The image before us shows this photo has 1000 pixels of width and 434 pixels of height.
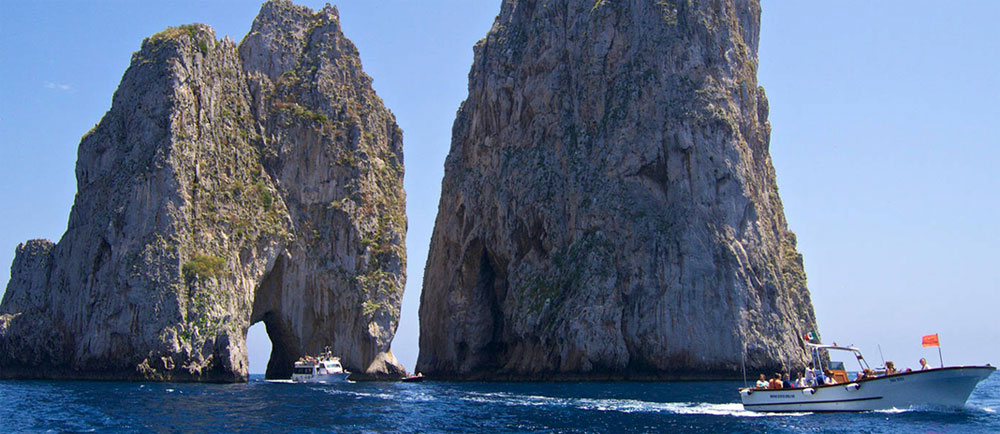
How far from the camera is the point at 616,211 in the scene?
83.1 meters

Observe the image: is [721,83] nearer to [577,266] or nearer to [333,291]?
[577,266]

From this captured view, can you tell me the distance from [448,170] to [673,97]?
102ft

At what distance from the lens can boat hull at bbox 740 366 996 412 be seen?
40.5 metres

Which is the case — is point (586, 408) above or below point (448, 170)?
below

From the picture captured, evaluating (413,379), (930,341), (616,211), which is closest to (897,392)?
(930,341)

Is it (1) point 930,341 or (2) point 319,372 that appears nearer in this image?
(1) point 930,341

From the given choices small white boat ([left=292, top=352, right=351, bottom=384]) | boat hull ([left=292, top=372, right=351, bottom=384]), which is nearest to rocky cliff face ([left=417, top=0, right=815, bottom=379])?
small white boat ([left=292, top=352, right=351, bottom=384])

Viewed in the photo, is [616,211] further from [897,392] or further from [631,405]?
[897,392]

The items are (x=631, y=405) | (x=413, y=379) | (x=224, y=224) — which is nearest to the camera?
(x=631, y=405)

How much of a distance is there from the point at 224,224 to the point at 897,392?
58.9 metres

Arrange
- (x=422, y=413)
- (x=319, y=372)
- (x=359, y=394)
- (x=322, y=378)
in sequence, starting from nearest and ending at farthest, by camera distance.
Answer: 1. (x=422, y=413)
2. (x=359, y=394)
3. (x=322, y=378)
4. (x=319, y=372)

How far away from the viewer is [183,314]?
2778 inches

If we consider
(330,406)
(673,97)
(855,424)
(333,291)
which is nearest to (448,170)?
(333,291)

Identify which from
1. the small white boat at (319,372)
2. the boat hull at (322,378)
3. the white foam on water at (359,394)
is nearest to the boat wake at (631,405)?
the white foam on water at (359,394)
